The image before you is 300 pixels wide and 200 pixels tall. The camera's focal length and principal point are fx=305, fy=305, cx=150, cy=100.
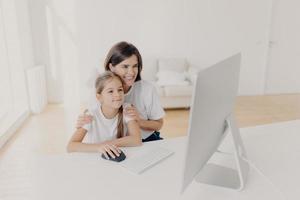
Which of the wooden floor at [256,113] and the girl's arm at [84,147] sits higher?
the girl's arm at [84,147]

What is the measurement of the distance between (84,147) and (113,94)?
326 millimetres

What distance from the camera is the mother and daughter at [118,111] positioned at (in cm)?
154

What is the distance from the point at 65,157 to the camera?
1.38m

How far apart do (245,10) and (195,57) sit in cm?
114

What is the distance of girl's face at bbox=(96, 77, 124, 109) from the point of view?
64.0 inches

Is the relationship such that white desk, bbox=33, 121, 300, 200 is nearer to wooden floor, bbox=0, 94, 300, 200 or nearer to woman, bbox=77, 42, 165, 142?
woman, bbox=77, 42, 165, 142

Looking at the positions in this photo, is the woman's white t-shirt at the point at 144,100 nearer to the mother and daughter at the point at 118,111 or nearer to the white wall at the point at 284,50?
the mother and daughter at the point at 118,111

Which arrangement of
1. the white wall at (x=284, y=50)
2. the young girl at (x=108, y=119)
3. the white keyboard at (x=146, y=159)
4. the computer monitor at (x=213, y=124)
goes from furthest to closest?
the white wall at (x=284, y=50) < the young girl at (x=108, y=119) < the white keyboard at (x=146, y=159) < the computer monitor at (x=213, y=124)

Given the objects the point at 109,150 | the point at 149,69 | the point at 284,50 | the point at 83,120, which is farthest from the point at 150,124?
the point at 284,50

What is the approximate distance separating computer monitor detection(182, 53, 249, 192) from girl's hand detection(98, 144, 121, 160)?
39 centimetres

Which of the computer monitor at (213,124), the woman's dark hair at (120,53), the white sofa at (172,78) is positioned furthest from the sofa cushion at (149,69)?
the computer monitor at (213,124)

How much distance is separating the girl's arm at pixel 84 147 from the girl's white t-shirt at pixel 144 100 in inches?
16.4

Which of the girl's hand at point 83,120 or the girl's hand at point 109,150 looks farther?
the girl's hand at point 83,120

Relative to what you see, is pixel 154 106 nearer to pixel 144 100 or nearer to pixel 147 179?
pixel 144 100
